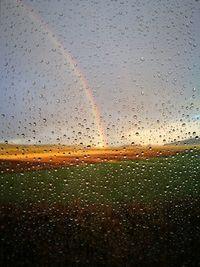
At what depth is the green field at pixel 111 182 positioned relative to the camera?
3.86 metres

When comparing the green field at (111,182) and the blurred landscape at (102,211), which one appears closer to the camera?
the blurred landscape at (102,211)

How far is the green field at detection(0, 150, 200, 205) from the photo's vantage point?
3.86 meters

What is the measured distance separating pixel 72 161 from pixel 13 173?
81 cm

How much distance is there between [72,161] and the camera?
4344 millimetres

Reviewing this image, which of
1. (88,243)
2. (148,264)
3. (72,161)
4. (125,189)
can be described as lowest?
(148,264)

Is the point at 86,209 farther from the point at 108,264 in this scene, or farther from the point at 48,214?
the point at 108,264

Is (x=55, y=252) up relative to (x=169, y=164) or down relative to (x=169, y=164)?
down

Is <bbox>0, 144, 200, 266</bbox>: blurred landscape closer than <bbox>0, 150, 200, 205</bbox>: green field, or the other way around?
<bbox>0, 144, 200, 266</bbox>: blurred landscape

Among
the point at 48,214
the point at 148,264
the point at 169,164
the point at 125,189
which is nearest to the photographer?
the point at 148,264

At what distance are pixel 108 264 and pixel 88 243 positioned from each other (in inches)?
14.2

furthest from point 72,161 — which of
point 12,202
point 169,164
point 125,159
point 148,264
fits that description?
point 148,264

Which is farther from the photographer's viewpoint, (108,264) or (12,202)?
(12,202)

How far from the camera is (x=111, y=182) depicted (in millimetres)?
4336

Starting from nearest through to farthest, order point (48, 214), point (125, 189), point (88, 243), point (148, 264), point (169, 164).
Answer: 1. point (148, 264)
2. point (88, 243)
3. point (48, 214)
4. point (125, 189)
5. point (169, 164)
